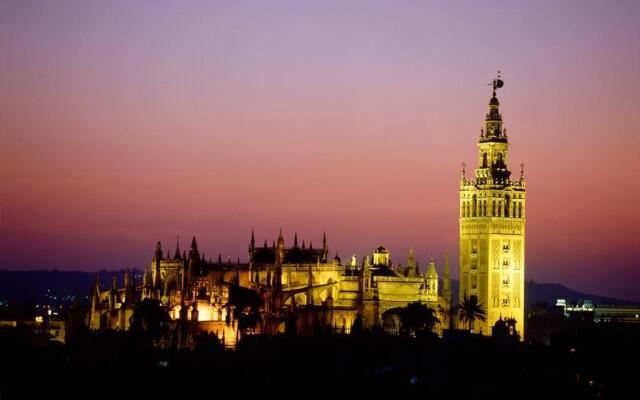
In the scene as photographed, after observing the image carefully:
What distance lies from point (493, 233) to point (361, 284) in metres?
15.6

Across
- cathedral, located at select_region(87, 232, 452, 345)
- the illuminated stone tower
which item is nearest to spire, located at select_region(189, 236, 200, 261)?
cathedral, located at select_region(87, 232, 452, 345)

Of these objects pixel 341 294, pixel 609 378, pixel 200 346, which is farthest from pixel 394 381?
pixel 341 294

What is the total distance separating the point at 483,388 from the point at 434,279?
5407cm

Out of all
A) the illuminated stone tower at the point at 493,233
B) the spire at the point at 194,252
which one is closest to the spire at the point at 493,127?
the illuminated stone tower at the point at 493,233

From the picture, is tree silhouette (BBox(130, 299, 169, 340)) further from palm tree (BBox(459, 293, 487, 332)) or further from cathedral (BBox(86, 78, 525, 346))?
palm tree (BBox(459, 293, 487, 332))

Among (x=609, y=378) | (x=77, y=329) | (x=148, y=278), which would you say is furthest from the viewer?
(x=148, y=278)

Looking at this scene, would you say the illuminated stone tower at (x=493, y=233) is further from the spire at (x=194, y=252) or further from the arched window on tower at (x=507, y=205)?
the spire at (x=194, y=252)

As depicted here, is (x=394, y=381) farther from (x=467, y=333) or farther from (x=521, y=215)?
(x=521, y=215)

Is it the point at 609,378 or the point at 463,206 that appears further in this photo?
the point at 463,206

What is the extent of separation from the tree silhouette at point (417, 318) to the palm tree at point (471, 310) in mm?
4829

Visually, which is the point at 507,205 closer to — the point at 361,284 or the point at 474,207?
the point at 474,207

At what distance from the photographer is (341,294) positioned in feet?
551

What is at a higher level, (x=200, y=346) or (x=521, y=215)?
(x=521, y=215)

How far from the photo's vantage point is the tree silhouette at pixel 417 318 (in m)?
155
